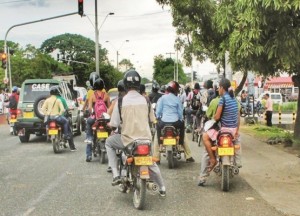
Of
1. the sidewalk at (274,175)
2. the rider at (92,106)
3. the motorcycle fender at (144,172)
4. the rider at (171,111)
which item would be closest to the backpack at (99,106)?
the rider at (92,106)

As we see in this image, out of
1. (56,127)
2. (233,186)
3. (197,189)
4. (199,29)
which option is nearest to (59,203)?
(197,189)

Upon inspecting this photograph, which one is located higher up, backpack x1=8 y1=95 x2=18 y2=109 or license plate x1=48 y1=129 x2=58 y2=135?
backpack x1=8 y1=95 x2=18 y2=109

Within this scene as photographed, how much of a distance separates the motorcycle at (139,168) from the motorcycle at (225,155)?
1.48 meters

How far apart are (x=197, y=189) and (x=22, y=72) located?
70.9m

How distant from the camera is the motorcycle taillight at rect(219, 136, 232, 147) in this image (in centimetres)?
852

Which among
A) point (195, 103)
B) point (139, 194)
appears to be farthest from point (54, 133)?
point (139, 194)

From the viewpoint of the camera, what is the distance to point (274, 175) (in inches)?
399

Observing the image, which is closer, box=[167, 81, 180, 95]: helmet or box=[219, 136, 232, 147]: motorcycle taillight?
box=[219, 136, 232, 147]: motorcycle taillight

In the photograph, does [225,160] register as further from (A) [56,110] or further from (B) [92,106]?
(A) [56,110]

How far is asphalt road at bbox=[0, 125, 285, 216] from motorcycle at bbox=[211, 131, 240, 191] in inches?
10.9

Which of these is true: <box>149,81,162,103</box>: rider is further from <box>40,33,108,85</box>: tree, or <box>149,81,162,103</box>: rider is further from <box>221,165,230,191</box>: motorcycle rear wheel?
<box>40,33,108,85</box>: tree

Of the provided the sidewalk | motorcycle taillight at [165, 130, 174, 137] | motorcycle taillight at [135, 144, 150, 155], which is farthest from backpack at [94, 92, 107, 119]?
motorcycle taillight at [135, 144, 150, 155]

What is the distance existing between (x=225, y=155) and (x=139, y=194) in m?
1.81

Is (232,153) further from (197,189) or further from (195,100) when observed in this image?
(195,100)
